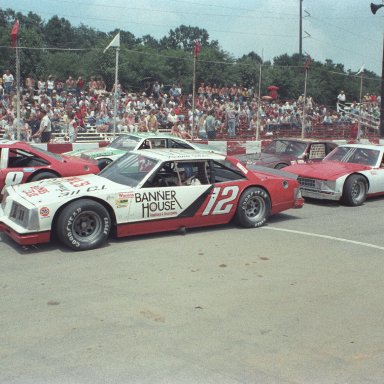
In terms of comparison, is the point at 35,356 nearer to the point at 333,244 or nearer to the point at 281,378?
the point at 281,378

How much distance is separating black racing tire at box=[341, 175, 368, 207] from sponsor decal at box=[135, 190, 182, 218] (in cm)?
422

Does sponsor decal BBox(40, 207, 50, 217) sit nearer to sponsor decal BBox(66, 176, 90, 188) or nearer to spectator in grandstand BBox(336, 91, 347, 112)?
sponsor decal BBox(66, 176, 90, 188)

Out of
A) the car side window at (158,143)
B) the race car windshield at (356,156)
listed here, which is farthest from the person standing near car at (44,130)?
the race car windshield at (356,156)

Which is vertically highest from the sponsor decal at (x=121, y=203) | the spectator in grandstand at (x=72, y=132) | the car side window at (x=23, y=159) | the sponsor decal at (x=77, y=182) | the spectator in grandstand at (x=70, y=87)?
the spectator in grandstand at (x=70, y=87)

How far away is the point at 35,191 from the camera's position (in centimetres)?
728

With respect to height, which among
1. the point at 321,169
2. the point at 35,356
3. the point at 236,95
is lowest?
the point at 35,356

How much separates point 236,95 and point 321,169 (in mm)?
17743

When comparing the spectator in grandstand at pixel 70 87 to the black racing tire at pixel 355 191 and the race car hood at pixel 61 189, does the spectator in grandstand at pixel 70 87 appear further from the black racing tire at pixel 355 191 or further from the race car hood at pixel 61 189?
the race car hood at pixel 61 189

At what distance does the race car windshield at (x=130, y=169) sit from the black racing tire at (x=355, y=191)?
175 inches

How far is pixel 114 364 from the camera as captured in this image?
397cm

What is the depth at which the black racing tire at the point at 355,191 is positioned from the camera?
10.5 metres

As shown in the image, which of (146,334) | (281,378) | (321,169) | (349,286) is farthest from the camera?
(321,169)

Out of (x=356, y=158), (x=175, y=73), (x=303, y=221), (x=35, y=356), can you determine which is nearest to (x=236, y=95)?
(x=175, y=73)

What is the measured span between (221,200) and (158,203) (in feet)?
3.57
